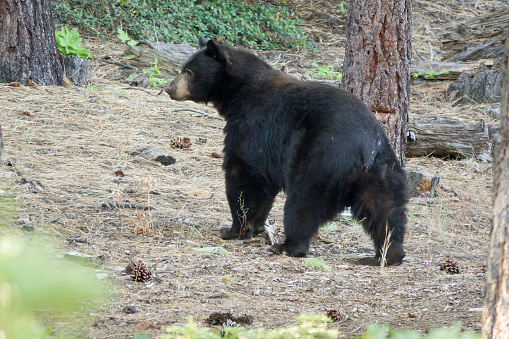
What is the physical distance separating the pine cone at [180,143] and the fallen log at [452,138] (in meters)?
3.07

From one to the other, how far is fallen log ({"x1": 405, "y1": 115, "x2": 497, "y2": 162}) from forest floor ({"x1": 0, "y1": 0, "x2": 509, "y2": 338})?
0.19 m

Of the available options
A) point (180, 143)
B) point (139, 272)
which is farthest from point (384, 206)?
point (180, 143)

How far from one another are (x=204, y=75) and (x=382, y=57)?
188 cm

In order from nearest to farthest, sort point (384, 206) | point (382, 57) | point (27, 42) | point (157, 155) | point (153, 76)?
point (384, 206)
point (382, 57)
point (157, 155)
point (27, 42)
point (153, 76)

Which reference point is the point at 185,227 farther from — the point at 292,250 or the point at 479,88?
the point at 479,88

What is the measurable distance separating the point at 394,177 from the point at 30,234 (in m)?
2.72

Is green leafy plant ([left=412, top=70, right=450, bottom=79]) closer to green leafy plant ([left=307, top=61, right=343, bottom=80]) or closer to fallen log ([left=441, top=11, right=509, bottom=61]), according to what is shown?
fallen log ([left=441, top=11, right=509, bottom=61])

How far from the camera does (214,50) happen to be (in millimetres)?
5074

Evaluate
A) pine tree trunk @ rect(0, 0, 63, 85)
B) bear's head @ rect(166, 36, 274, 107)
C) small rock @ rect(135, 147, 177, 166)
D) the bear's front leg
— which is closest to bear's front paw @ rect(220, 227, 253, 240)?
the bear's front leg

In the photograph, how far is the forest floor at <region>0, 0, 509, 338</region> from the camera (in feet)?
10.3

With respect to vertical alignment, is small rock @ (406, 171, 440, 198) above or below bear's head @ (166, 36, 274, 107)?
below

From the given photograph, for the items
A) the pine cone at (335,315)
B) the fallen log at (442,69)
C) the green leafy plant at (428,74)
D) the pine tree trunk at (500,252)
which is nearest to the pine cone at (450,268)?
the pine cone at (335,315)

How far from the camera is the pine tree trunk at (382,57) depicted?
5613 millimetres

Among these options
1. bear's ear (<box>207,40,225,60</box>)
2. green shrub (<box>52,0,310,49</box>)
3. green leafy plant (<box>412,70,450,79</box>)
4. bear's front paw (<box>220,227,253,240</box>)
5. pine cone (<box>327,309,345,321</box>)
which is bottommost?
bear's front paw (<box>220,227,253,240</box>)
